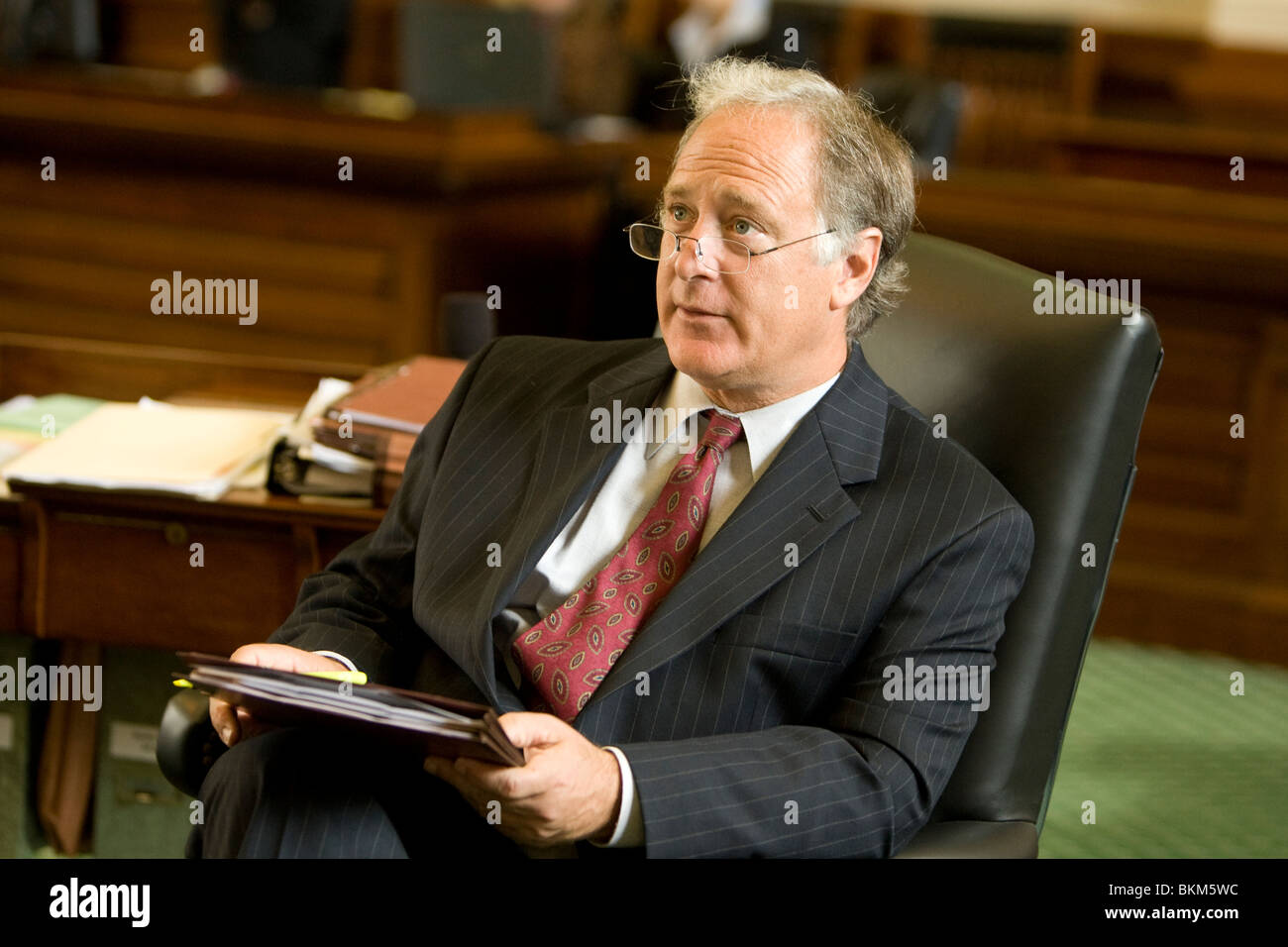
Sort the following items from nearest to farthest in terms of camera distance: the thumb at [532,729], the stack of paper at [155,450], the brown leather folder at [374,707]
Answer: the brown leather folder at [374,707] < the thumb at [532,729] < the stack of paper at [155,450]

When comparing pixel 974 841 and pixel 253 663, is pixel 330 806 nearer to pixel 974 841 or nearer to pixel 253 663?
pixel 253 663

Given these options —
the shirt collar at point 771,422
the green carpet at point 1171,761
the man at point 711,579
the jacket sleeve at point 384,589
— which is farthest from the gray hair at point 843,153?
the green carpet at point 1171,761

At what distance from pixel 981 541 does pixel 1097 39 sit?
649cm

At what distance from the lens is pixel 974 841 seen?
1.58 m

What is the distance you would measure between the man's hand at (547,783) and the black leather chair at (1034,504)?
13.1 inches

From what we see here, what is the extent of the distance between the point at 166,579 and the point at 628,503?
2.47 ft

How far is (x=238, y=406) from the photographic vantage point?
253 centimetres

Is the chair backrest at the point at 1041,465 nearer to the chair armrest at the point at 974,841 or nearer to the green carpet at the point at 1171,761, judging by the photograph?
the chair armrest at the point at 974,841

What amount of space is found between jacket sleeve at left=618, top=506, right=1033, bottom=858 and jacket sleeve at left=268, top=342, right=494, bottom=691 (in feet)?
1.40

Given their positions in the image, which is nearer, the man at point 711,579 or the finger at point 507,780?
the finger at point 507,780

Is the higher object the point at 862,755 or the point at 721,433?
the point at 721,433

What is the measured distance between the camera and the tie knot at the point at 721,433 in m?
1.74

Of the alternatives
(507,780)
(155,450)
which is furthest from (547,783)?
(155,450)

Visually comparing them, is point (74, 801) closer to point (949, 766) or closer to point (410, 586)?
point (410, 586)
